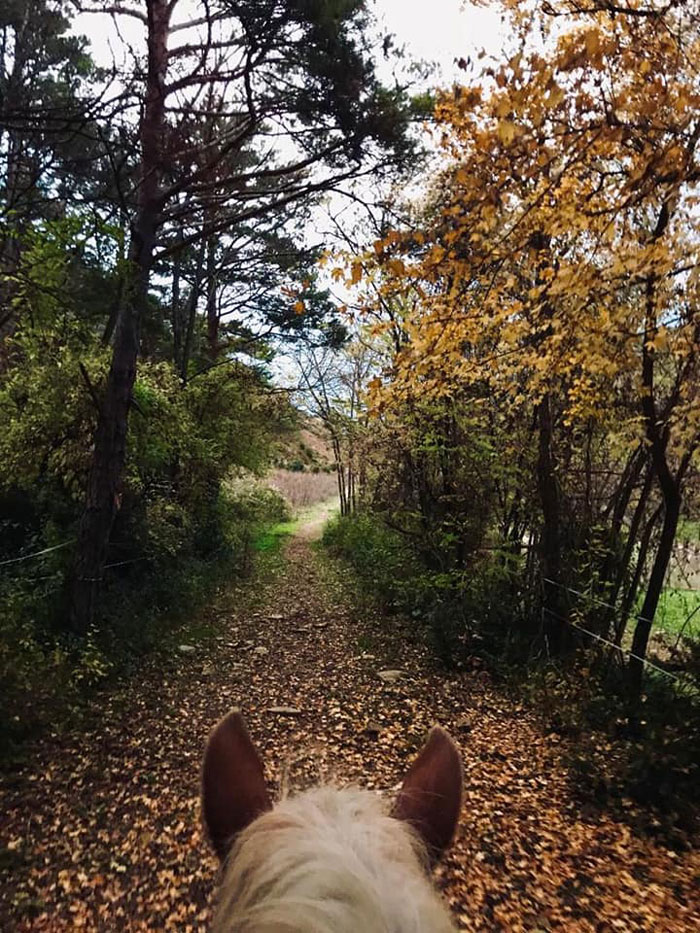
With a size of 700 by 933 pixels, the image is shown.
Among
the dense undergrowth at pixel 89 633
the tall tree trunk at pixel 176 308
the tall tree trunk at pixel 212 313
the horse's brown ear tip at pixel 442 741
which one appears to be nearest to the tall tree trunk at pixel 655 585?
the horse's brown ear tip at pixel 442 741

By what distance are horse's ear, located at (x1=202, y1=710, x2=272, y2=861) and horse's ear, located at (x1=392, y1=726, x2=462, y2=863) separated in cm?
30

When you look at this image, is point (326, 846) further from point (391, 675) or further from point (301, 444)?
point (301, 444)

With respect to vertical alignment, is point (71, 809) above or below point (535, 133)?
below

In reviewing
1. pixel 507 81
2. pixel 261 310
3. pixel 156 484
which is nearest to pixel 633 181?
pixel 507 81

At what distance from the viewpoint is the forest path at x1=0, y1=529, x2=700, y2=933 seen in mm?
2924

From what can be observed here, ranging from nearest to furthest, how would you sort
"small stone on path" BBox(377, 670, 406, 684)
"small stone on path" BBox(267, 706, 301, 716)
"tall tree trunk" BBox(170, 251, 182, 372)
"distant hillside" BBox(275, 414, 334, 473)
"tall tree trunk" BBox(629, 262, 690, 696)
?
"tall tree trunk" BBox(629, 262, 690, 696) → "small stone on path" BBox(267, 706, 301, 716) → "small stone on path" BBox(377, 670, 406, 684) → "tall tree trunk" BBox(170, 251, 182, 372) → "distant hillside" BBox(275, 414, 334, 473)

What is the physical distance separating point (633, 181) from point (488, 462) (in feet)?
15.5

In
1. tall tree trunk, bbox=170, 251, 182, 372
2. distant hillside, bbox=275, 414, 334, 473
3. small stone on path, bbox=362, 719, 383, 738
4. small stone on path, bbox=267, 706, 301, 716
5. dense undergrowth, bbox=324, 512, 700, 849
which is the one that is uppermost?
tall tree trunk, bbox=170, 251, 182, 372

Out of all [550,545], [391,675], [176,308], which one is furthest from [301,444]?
[550,545]

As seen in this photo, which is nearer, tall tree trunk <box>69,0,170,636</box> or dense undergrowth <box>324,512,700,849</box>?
dense undergrowth <box>324,512,700,849</box>

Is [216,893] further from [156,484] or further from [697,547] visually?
[156,484]

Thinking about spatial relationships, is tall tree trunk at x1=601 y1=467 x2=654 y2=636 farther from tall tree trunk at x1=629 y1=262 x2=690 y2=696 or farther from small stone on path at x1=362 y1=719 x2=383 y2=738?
small stone on path at x1=362 y1=719 x2=383 y2=738

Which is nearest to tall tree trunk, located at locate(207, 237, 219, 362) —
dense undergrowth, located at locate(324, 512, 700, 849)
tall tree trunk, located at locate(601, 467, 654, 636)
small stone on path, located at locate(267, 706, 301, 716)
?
dense undergrowth, located at locate(324, 512, 700, 849)

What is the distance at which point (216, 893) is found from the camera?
883mm
